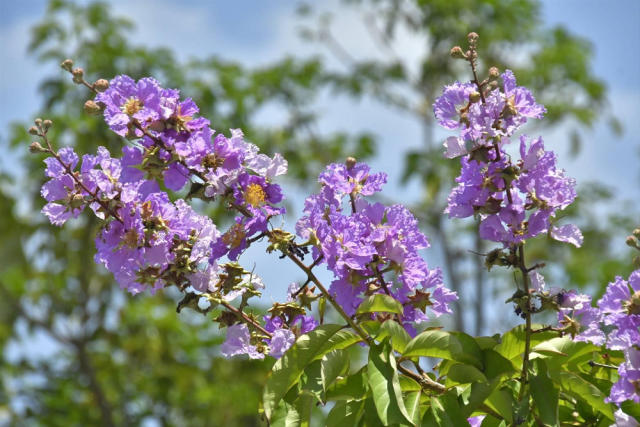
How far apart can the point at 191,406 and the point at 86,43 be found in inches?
148

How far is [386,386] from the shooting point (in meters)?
1.16

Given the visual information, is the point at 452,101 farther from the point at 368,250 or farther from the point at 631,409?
the point at 631,409

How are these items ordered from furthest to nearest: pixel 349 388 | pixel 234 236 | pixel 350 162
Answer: pixel 350 162
pixel 234 236
pixel 349 388

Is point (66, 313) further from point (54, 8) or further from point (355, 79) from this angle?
point (355, 79)

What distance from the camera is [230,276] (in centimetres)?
133

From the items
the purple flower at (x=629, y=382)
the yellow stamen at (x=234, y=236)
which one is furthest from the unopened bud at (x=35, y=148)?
the purple flower at (x=629, y=382)

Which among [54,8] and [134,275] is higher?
[54,8]

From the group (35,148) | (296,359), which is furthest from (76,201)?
(296,359)

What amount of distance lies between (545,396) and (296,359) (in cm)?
33

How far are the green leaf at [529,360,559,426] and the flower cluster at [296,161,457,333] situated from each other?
0.81 feet

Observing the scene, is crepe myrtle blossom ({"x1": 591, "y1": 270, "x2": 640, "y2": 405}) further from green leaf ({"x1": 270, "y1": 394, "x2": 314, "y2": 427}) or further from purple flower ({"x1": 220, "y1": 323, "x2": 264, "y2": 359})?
purple flower ({"x1": 220, "y1": 323, "x2": 264, "y2": 359})

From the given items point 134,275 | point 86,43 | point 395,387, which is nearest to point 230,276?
point 134,275

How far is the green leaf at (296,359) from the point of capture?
4.01 feet

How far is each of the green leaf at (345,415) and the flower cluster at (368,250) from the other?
0.17 m
